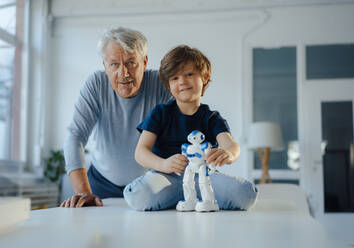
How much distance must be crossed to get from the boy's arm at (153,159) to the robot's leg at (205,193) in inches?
2.0

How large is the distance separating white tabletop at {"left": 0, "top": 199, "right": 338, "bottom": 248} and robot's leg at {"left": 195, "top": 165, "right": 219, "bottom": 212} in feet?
0.66

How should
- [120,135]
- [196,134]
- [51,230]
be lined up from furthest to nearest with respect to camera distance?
[120,135]
[196,134]
[51,230]

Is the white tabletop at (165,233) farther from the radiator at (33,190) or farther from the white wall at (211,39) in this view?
the white wall at (211,39)

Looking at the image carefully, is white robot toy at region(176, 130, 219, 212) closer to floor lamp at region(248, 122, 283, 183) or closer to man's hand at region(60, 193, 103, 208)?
man's hand at region(60, 193, 103, 208)

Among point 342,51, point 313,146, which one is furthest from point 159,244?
point 342,51

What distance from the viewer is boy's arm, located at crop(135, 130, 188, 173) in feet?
3.40

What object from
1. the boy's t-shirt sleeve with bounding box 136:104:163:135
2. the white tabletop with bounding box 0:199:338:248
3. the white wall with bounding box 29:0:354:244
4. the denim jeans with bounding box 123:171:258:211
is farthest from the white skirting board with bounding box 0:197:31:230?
the white wall with bounding box 29:0:354:244

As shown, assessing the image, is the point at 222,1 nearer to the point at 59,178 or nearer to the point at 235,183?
the point at 59,178

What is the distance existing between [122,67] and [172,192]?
0.51 meters

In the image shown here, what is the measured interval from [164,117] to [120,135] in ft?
1.73

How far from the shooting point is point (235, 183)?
1.08m

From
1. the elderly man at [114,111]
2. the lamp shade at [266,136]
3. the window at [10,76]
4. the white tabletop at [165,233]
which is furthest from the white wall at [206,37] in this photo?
the white tabletop at [165,233]

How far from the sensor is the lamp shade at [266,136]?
14.4ft

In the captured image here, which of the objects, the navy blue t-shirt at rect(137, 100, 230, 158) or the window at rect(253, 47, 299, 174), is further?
the window at rect(253, 47, 299, 174)
